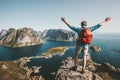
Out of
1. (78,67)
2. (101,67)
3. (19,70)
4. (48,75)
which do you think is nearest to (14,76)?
(19,70)

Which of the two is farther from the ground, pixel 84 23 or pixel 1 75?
pixel 84 23

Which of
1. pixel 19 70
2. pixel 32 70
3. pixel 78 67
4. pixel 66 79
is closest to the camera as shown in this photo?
pixel 66 79

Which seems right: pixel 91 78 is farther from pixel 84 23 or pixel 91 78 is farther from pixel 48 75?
pixel 48 75

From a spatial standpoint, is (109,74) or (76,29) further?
(109,74)

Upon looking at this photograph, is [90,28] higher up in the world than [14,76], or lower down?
higher up

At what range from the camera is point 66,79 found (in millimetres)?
15703

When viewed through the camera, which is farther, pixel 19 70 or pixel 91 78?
pixel 19 70

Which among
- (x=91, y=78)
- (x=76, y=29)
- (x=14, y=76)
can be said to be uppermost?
(x=76, y=29)

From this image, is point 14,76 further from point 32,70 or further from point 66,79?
point 66,79

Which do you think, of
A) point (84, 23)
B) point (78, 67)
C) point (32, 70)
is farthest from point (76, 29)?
point (32, 70)

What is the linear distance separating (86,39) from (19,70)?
192279 millimetres

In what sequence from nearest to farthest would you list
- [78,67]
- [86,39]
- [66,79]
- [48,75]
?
[86,39] → [66,79] → [78,67] → [48,75]

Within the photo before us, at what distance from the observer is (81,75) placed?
15.8 m

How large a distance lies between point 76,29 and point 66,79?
4.88 metres
